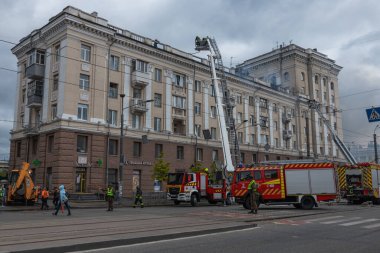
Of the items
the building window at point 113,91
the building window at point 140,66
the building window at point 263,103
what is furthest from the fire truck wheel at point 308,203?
the building window at point 263,103

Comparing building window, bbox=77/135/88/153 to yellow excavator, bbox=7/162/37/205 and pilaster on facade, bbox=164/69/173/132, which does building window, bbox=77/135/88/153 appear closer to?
yellow excavator, bbox=7/162/37/205

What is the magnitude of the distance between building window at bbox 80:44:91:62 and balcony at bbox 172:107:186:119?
11682 millimetres

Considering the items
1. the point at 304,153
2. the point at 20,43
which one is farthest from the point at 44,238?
the point at 304,153

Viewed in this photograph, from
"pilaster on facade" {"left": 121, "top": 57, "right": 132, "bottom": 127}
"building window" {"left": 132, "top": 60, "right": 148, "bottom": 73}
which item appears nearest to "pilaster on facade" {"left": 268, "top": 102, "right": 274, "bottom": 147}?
"building window" {"left": 132, "top": 60, "right": 148, "bottom": 73}

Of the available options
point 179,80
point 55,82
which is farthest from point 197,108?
point 55,82

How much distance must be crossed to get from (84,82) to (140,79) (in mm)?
6323

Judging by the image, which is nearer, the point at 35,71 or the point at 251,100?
the point at 35,71

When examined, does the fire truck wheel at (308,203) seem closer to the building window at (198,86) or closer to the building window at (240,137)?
the building window at (198,86)

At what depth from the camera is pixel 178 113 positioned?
→ 46531mm

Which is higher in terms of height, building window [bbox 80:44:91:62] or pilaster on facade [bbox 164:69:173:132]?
building window [bbox 80:44:91:62]

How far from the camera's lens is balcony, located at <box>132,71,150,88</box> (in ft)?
137

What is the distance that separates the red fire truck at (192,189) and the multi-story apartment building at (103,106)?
461 centimetres

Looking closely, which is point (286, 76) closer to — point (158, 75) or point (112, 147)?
point (158, 75)

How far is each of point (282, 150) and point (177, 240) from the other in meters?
51.2
